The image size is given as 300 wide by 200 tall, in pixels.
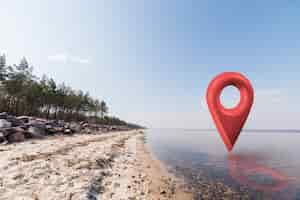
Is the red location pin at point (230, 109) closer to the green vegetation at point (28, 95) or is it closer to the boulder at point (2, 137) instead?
the boulder at point (2, 137)

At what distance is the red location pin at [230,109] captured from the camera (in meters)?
10.2

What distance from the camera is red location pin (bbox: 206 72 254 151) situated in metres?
10.2

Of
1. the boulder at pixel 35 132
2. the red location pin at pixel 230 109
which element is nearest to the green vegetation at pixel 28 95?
the boulder at pixel 35 132

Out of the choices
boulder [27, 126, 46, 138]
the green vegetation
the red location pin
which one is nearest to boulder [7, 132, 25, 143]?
boulder [27, 126, 46, 138]

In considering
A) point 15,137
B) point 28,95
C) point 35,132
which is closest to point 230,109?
point 15,137

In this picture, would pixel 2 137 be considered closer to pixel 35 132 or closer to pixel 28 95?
pixel 35 132

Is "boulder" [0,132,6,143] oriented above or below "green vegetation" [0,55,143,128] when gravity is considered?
below

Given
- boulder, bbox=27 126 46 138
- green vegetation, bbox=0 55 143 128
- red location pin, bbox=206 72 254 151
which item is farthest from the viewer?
green vegetation, bbox=0 55 143 128

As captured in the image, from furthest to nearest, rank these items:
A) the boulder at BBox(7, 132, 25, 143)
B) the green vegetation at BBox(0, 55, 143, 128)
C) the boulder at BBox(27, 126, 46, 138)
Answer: the green vegetation at BBox(0, 55, 143, 128), the boulder at BBox(27, 126, 46, 138), the boulder at BBox(7, 132, 25, 143)

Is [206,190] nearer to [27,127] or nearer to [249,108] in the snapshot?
Answer: [249,108]

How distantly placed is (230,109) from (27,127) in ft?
72.2

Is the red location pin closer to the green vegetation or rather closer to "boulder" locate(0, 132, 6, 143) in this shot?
"boulder" locate(0, 132, 6, 143)

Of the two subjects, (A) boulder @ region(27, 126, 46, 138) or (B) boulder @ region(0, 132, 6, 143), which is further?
(A) boulder @ region(27, 126, 46, 138)

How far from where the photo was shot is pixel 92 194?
4.63 m
